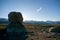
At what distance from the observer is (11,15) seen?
119 inches

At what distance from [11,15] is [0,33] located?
0.45 meters

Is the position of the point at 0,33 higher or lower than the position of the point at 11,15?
lower

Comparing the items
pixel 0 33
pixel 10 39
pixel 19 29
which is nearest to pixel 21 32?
pixel 19 29

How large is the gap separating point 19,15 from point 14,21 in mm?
167

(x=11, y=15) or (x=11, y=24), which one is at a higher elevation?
(x=11, y=15)

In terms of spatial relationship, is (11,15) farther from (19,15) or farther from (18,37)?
(18,37)

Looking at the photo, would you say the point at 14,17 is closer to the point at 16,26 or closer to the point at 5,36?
the point at 16,26

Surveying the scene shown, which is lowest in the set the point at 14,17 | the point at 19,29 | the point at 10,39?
the point at 10,39

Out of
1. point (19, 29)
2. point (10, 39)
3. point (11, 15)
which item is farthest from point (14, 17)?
point (10, 39)

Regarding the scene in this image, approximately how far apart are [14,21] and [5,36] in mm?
367

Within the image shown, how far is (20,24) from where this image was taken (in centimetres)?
301

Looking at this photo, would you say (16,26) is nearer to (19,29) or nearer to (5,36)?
(19,29)

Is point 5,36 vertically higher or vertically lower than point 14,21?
lower

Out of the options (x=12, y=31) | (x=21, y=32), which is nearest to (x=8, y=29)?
(x=12, y=31)
